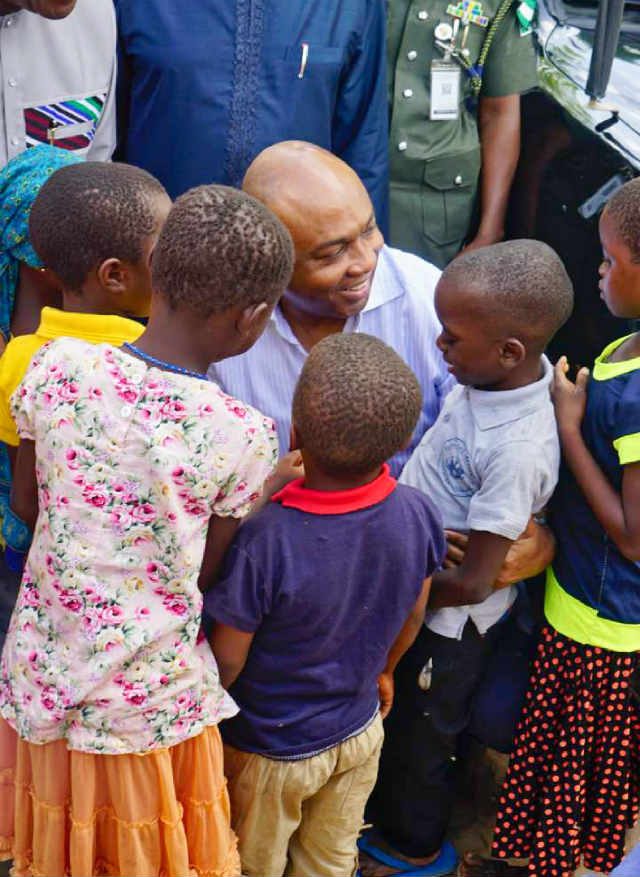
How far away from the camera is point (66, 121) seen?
2.67 m

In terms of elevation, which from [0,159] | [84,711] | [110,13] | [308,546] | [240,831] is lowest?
[240,831]

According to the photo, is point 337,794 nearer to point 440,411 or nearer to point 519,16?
point 440,411

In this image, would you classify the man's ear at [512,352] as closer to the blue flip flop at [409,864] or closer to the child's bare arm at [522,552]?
the child's bare arm at [522,552]

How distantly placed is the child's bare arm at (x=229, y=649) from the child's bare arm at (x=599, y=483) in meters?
0.80

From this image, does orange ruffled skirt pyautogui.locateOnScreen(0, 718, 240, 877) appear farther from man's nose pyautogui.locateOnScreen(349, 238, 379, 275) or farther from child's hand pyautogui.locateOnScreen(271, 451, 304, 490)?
man's nose pyautogui.locateOnScreen(349, 238, 379, 275)

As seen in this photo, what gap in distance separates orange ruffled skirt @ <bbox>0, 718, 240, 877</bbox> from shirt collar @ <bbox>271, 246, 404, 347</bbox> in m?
1.00

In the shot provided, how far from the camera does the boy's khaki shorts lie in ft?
6.91

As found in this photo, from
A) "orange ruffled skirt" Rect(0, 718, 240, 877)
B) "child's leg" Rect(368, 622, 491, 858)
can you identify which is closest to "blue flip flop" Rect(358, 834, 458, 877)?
"child's leg" Rect(368, 622, 491, 858)

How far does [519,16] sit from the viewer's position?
3.40 meters

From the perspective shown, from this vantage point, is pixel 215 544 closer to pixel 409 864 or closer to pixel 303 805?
pixel 303 805

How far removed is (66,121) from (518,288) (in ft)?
4.28

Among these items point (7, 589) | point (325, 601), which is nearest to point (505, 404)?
point (325, 601)

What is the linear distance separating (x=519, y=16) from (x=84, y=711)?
2.69 m

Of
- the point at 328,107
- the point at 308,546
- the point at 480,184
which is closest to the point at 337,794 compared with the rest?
the point at 308,546
